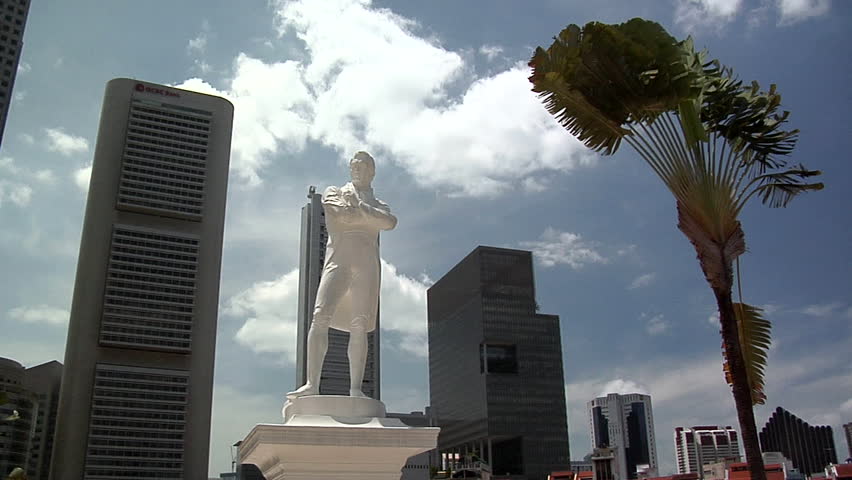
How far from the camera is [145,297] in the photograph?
322 ft

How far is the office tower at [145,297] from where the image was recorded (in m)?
92.9

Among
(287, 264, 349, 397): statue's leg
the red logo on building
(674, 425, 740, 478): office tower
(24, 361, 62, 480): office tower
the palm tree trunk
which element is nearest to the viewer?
A: the palm tree trunk

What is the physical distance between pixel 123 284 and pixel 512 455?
7030 cm

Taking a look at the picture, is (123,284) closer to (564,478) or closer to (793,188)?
(564,478)

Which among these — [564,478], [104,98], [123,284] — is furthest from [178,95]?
[564,478]

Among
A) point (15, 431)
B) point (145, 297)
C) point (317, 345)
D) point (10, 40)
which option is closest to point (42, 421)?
point (15, 431)

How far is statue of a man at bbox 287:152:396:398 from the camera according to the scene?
775cm

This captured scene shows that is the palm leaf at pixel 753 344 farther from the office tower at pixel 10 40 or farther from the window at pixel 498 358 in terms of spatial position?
the window at pixel 498 358

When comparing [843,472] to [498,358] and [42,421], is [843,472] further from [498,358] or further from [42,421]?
[42,421]

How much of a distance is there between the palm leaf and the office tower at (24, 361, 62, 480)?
11042cm

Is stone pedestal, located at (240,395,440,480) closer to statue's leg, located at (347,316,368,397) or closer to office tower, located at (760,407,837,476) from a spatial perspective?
statue's leg, located at (347,316,368,397)

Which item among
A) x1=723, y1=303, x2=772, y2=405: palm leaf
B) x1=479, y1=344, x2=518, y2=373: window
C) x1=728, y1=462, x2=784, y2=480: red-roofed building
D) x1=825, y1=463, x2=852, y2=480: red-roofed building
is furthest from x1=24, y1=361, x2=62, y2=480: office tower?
x1=723, y1=303, x2=772, y2=405: palm leaf

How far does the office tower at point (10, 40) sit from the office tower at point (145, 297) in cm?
1573

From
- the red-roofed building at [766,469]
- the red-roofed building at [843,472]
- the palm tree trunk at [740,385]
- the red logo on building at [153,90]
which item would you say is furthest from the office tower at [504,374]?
the palm tree trunk at [740,385]
